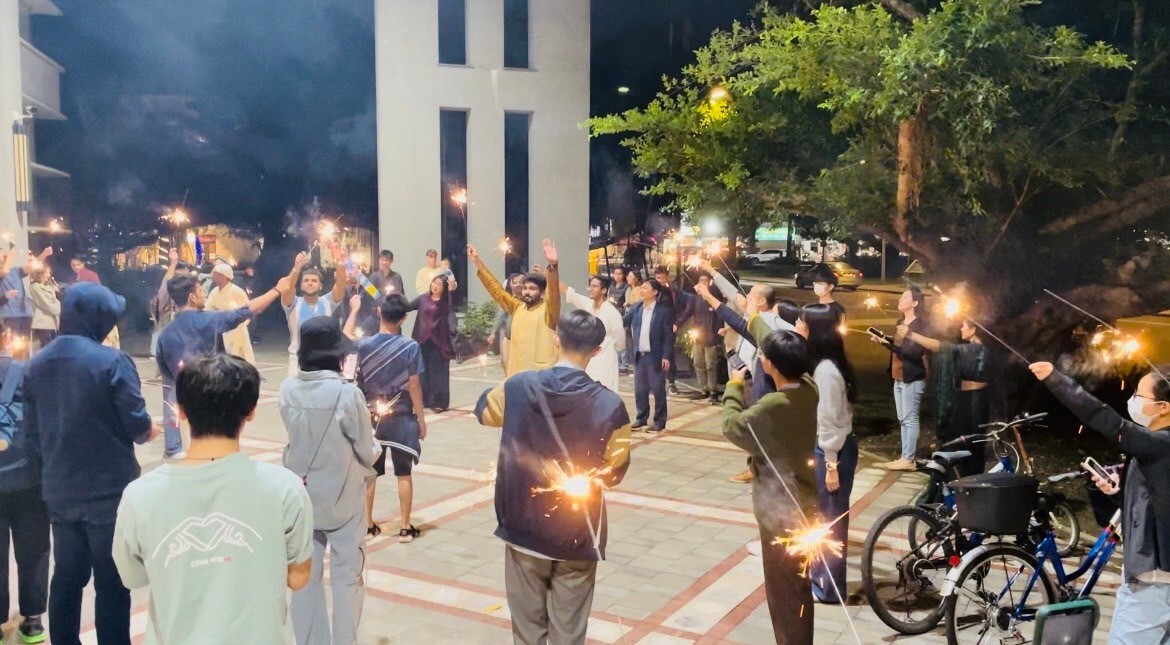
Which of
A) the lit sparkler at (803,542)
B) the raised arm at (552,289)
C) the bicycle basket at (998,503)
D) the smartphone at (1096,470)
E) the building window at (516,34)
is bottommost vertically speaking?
the lit sparkler at (803,542)

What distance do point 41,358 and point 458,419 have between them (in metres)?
7.38

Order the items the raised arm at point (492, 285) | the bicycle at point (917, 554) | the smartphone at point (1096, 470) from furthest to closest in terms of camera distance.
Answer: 1. the raised arm at point (492, 285)
2. the bicycle at point (917, 554)
3. the smartphone at point (1096, 470)

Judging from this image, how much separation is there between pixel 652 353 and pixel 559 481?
7171 millimetres

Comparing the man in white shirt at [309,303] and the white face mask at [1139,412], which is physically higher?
the man in white shirt at [309,303]

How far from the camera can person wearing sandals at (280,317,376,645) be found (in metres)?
4.32

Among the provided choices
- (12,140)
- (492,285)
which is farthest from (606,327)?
(12,140)

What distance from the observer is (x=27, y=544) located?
478 centimetres

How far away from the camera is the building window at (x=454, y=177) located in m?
→ 18.5

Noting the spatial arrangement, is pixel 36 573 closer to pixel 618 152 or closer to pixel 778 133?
pixel 778 133

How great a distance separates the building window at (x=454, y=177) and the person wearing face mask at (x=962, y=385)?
12.1 metres

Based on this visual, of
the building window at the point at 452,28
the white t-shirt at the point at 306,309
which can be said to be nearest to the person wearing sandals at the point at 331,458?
the white t-shirt at the point at 306,309

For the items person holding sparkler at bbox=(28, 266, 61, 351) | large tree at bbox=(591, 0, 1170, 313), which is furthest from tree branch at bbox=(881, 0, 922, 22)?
person holding sparkler at bbox=(28, 266, 61, 351)

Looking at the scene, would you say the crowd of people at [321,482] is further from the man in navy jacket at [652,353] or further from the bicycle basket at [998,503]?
the man in navy jacket at [652,353]

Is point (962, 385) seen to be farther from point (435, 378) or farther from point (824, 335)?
point (435, 378)
